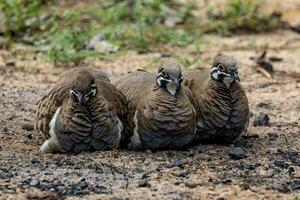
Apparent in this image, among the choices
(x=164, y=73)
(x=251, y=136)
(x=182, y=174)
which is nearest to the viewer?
(x=182, y=174)

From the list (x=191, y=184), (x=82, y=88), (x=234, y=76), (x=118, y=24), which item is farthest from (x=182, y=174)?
(x=118, y=24)

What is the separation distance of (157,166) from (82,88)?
0.88 metres

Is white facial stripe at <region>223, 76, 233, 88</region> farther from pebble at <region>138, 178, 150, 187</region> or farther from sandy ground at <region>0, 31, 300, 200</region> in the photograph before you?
pebble at <region>138, 178, 150, 187</region>

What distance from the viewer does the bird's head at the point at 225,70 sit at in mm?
7734

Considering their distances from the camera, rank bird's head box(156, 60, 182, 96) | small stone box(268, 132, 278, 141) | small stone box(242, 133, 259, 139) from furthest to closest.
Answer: small stone box(242, 133, 259, 139)
small stone box(268, 132, 278, 141)
bird's head box(156, 60, 182, 96)

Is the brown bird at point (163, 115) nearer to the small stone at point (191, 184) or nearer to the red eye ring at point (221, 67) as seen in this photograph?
the red eye ring at point (221, 67)

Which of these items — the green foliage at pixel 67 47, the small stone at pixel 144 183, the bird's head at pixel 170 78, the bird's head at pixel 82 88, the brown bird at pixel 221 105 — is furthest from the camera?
the green foliage at pixel 67 47

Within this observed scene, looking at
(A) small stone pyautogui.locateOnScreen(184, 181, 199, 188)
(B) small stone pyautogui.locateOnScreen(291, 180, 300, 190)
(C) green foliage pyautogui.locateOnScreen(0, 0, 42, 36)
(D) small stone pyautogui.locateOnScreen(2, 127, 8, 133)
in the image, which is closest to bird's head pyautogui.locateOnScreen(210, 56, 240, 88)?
(B) small stone pyautogui.locateOnScreen(291, 180, 300, 190)

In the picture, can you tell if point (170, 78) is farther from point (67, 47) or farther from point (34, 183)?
point (67, 47)

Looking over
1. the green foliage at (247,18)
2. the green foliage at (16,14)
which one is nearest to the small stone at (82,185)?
the green foliage at (16,14)

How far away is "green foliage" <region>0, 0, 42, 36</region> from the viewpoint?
11.7 meters

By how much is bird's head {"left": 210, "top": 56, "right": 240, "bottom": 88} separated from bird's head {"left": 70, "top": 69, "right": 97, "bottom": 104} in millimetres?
1156

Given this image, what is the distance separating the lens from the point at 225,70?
25.5 feet

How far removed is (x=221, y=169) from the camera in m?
7.08
